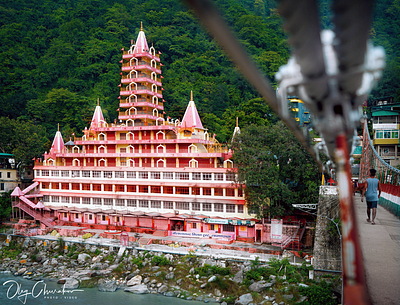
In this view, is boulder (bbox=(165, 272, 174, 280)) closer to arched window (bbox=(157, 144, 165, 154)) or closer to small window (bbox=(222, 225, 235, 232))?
small window (bbox=(222, 225, 235, 232))

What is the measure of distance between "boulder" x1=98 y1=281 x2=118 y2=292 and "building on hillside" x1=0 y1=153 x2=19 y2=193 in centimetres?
1853

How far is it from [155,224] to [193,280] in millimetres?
7227

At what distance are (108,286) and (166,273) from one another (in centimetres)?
296

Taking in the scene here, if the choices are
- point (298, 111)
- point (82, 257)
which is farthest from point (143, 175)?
point (298, 111)

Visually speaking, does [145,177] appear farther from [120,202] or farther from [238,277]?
[238,277]

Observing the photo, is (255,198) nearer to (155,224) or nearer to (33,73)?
(155,224)

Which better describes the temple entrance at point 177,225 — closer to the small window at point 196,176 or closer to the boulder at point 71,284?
the small window at point 196,176

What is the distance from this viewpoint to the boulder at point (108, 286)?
1553cm

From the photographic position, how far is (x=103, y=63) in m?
44.6

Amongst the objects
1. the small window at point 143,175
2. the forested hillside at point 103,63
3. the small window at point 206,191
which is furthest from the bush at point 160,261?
the forested hillside at point 103,63

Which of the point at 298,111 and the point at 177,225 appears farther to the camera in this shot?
the point at 177,225

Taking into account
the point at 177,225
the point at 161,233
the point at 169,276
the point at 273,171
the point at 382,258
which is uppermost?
the point at 273,171

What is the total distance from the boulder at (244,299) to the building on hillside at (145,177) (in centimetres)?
576

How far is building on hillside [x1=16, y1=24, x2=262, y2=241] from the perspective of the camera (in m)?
20.5
